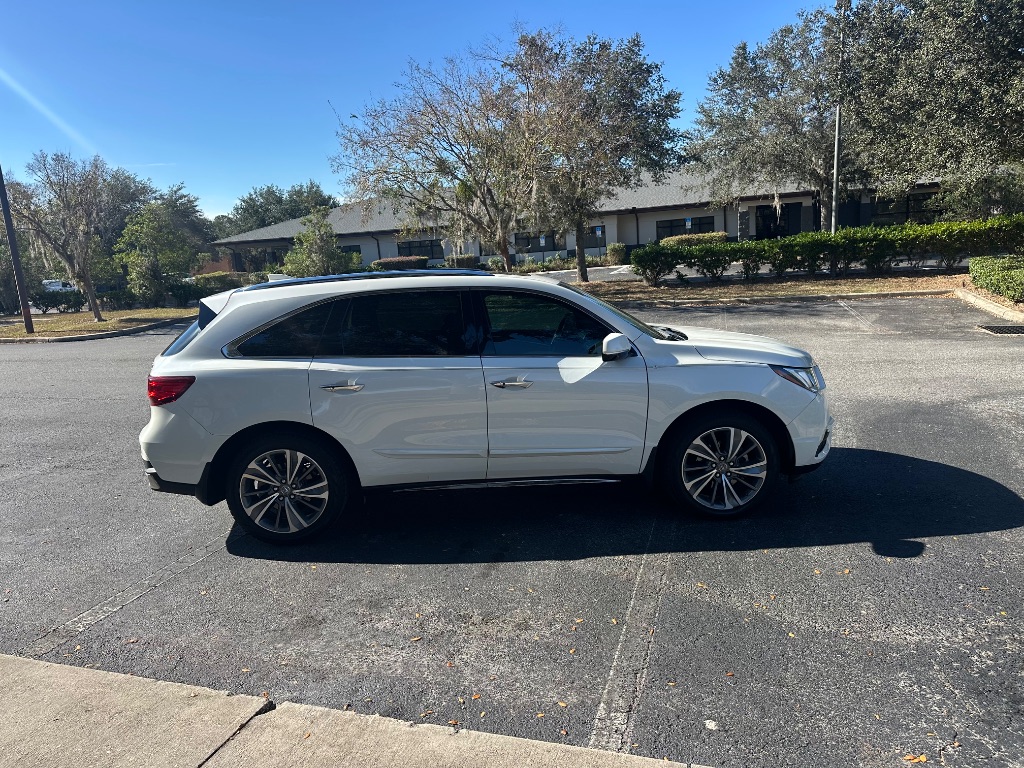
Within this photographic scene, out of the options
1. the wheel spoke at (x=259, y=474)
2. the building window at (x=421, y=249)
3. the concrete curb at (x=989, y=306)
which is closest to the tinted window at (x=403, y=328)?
the wheel spoke at (x=259, y=474)

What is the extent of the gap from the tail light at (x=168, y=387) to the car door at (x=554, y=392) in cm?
186

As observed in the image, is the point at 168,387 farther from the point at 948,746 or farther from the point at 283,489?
the point at 948,746

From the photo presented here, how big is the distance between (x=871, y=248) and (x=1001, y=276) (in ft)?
24.4

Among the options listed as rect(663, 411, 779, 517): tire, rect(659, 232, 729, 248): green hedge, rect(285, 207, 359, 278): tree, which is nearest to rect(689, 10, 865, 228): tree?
rect(659, 232, 729, 248): green hedge

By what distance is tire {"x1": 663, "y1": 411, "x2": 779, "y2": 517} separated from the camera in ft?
14.9

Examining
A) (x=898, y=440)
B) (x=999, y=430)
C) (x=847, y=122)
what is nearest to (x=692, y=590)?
(x=898, y=440)

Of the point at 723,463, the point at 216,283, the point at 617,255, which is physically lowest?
the point at 723,463

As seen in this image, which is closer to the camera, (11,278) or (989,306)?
(989,306)

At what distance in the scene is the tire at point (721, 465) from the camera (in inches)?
179

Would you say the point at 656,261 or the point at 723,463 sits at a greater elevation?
the point at 656,261

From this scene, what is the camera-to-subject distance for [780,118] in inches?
1137

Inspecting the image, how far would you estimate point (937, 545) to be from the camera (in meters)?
4.15

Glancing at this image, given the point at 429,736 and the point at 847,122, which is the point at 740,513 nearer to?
the point at 429,736

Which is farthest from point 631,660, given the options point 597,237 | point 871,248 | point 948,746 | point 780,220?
point 597,237
